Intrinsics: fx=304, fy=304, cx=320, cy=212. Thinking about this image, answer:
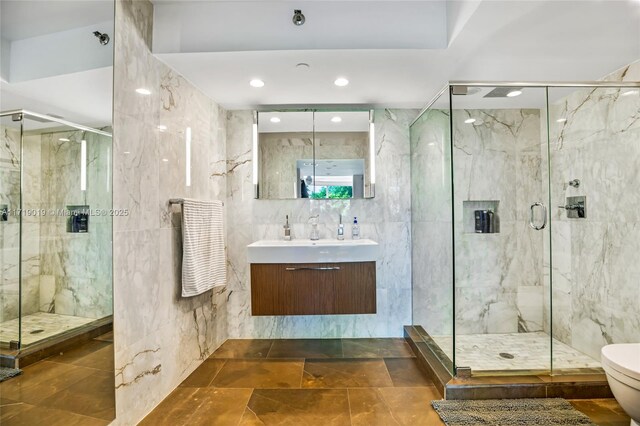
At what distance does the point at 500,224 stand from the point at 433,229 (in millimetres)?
531

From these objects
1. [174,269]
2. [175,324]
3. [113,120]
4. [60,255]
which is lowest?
[175,324]

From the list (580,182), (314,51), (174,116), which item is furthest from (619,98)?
(174,116)

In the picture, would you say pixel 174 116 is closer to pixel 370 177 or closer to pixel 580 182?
pixel 370 177

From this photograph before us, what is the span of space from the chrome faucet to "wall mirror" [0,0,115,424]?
1.61 meters

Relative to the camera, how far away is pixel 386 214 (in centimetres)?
279

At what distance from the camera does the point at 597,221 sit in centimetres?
216

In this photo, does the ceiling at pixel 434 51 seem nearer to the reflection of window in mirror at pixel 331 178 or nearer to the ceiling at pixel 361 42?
the ceiling at pixel 361 42

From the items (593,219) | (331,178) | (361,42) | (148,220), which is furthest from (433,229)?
(148,220)

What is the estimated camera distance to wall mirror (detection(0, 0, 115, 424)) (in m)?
1.03

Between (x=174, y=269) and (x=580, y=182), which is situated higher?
(x=580, y=182)

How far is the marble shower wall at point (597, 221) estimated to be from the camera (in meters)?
2.02

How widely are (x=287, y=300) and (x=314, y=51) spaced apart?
169cm

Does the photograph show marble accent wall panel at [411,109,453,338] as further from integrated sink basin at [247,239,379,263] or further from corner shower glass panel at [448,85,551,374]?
integrated sink basin at [247,239,379,263]

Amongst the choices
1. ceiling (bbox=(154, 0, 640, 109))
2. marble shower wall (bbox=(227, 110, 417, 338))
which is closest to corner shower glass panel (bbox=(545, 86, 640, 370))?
ceiling (bbox=(154, 0, 640, 109))
